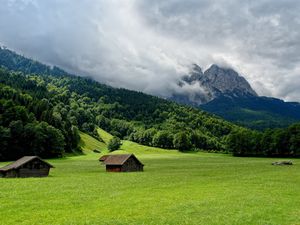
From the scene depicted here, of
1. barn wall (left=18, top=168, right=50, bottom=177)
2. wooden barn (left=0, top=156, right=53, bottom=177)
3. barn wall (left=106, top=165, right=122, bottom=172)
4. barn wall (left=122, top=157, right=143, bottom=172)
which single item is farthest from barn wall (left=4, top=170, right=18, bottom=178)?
barn wall (left=122, top=157, right=143, bottom=172)

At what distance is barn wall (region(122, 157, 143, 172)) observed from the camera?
101m

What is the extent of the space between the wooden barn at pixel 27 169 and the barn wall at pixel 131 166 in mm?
24621

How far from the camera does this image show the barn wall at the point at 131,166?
101 metres

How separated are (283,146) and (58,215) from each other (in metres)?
163

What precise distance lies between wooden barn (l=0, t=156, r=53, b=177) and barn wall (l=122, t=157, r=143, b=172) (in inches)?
969

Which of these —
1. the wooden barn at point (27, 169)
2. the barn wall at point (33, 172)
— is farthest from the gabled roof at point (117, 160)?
the wooden barn at point (27, 169)

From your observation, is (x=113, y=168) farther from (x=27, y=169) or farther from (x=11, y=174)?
(x=11, y=174)

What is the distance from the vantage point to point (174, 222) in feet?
100.0

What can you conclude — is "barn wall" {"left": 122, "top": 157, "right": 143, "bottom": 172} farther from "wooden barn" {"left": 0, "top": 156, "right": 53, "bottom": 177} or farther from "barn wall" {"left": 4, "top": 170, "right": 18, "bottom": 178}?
"barn wall" {"left": 4, "top": 170, "right": 18, "bottom": 178}

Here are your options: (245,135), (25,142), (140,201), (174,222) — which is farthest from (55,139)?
(174,222)

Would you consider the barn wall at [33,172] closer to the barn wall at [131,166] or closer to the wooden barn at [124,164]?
the wooden barn at [124,164]

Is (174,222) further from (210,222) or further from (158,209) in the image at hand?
(158,209)

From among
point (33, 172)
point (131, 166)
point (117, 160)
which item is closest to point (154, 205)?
point (33, 172)

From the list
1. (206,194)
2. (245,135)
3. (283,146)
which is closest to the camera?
(206,194)
